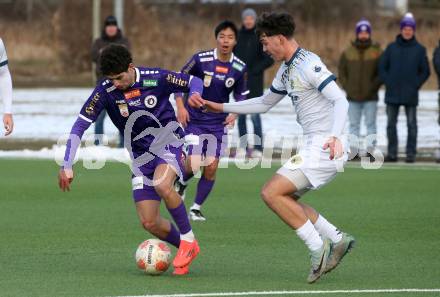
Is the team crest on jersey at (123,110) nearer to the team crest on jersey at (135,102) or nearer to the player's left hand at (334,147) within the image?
the team crest on jersey at (135,102)

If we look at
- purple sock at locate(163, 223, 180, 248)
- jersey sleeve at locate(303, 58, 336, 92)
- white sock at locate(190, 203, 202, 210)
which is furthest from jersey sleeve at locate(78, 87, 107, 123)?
white sock at locate(190, 203, 202, 210)

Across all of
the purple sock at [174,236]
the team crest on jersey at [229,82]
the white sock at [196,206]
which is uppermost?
the team crest on jersey at [229,82]

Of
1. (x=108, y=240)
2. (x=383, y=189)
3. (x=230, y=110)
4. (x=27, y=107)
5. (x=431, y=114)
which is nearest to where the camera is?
(x=230, y=110)

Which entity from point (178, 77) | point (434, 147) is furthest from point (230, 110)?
point (434, 147)

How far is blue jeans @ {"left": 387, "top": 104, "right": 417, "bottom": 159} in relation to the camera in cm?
1802

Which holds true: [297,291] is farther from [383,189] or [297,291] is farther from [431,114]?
[431,114]

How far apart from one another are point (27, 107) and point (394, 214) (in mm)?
16052

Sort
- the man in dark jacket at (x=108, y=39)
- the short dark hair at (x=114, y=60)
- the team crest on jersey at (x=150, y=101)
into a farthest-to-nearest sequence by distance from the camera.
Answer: the man in dark jacket at (x=108, y=39)
the team crest on jersey at (x=150, y=101)
the short dark hair at (x=114, y=60)

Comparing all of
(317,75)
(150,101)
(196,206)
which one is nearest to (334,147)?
(317,75)

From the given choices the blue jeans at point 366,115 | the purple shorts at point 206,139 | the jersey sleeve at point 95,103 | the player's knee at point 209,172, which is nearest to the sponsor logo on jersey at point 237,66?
the purple shorts at point 206,139

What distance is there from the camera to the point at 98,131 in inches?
758

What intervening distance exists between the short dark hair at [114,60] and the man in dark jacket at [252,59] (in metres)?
9.12

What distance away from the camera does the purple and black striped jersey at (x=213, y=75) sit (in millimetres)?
12914

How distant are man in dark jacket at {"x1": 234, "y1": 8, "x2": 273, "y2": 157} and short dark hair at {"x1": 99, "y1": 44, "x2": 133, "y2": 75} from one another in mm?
9125
